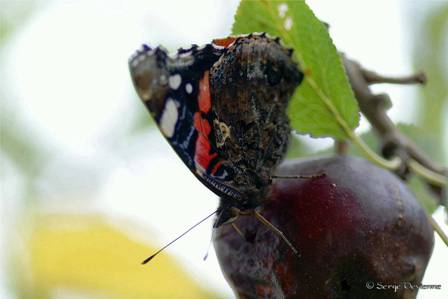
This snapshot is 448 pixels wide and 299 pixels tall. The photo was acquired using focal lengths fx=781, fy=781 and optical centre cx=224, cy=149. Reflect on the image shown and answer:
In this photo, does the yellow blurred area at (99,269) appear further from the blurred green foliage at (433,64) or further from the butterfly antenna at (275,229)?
the butterfly antenna at (275,229)

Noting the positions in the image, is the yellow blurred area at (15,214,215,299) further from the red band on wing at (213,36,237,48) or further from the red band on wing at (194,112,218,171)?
the red band on wing at (213,36,237,48)

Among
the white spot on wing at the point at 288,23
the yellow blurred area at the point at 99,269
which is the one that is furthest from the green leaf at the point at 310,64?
the yellow blurred area at the point at 99,269

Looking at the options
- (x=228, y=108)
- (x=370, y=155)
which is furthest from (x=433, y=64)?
(x=228, y=108)

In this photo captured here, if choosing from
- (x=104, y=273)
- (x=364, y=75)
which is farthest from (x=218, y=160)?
(x=104, y=273)

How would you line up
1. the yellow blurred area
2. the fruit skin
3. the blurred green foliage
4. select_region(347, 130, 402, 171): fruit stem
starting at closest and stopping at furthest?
the fruit skin
select_region(347, 130, 402, 171): fruit stem
the yellow blurred area
the blurred green foliage

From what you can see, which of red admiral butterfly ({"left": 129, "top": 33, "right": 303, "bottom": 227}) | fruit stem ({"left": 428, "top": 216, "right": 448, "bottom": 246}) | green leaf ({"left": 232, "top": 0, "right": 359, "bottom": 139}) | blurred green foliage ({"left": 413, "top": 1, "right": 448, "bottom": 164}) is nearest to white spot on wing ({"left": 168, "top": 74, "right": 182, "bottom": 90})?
red admiral butterfly ({"left": 129, "top": 33, "right": 303, "bottom": 227})

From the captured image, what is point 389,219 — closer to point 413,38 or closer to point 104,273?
point 104,273
